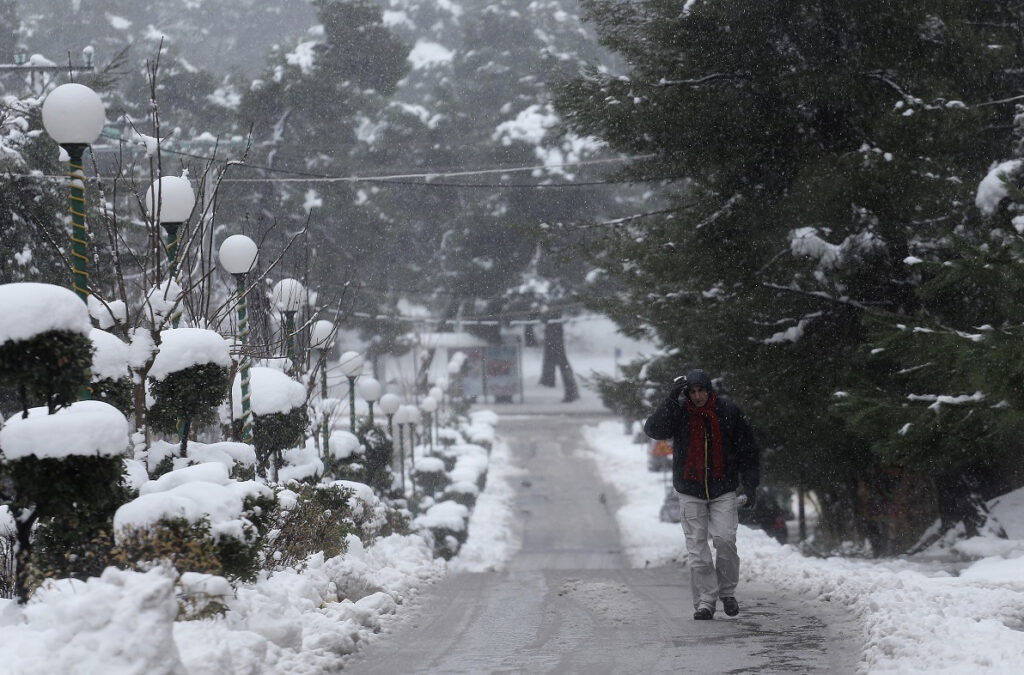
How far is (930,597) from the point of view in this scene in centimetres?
761

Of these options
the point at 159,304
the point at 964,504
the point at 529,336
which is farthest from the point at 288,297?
the point at 529,336

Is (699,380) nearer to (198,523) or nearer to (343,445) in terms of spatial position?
(198,523)

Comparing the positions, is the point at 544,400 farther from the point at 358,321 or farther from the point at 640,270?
the point at 640,270

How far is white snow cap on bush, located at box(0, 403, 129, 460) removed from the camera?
19.5 feet

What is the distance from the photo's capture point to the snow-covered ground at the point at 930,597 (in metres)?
5.92

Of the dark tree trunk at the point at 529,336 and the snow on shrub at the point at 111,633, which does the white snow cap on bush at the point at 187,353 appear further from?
the dark tree trunk at the point at 529,336

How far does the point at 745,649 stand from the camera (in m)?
6.78

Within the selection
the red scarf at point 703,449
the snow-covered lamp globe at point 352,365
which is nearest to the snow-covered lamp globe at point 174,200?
the red scarf at point 703,449

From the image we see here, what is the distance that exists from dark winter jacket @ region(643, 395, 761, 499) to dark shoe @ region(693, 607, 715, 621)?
742 mm

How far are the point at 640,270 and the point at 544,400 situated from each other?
4606 centimetres

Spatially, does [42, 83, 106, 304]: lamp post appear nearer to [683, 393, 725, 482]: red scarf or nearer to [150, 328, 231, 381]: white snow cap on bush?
[150, 328, 231, 381]: white snow cap on bush

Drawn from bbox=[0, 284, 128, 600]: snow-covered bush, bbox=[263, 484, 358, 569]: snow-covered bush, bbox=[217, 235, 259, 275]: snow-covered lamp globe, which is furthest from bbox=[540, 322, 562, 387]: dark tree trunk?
bbox=[0, 284, 128, 600]: snow-covered bush

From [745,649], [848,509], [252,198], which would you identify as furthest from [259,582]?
[252,198]

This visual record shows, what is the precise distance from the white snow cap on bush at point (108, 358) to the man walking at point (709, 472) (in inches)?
135
